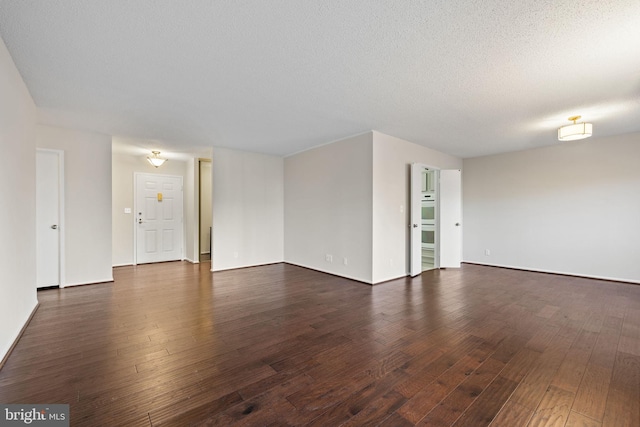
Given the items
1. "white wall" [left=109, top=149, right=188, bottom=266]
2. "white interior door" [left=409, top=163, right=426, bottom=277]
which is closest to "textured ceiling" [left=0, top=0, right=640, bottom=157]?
"white interior door" [left=409, top=163, right=426, bottom=277]

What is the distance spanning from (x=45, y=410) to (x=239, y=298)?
7.23 feet

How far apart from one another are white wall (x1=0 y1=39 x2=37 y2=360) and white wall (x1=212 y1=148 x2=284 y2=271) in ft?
8.78

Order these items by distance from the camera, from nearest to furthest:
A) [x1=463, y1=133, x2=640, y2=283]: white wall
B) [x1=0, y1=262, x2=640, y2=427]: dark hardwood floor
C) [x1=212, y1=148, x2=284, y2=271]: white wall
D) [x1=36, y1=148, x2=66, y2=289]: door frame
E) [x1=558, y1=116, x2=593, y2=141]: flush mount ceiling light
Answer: [x1=0, y1=262, x2=640, y2=427]: dark hardwood floor < [x1=558, y1=116, x2=593, y2=141]: flush mount ceiling light < [x1=36, y1=148, x2=66, y2=289]: door frame < [x1=463, y1=133, x2=640, y2=283]: white wall < [x1=212, y1=148, x2=284, y2=271]: white wall

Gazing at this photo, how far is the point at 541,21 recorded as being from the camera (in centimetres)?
188

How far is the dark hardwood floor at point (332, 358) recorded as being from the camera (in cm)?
162

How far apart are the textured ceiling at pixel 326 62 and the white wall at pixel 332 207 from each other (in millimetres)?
959

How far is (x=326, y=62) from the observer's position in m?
2.41

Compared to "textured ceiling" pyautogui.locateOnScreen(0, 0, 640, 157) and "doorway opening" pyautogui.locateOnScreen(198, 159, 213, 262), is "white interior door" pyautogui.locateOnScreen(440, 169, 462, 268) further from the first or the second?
"doorway opening" pyautogui.locateOnScreen(198, 159, 213, 262)

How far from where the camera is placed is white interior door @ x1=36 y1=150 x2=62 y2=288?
13.4ft

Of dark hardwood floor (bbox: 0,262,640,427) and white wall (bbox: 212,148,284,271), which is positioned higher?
white wall (bbox: 212,148,284,271)

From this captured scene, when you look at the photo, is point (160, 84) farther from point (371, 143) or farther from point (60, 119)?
point (371, 143)

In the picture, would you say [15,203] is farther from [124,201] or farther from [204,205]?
[204,205]

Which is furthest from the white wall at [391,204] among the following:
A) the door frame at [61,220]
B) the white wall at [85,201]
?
the door frame at [61,220]

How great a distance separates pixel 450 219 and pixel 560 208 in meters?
Result: 1.98
